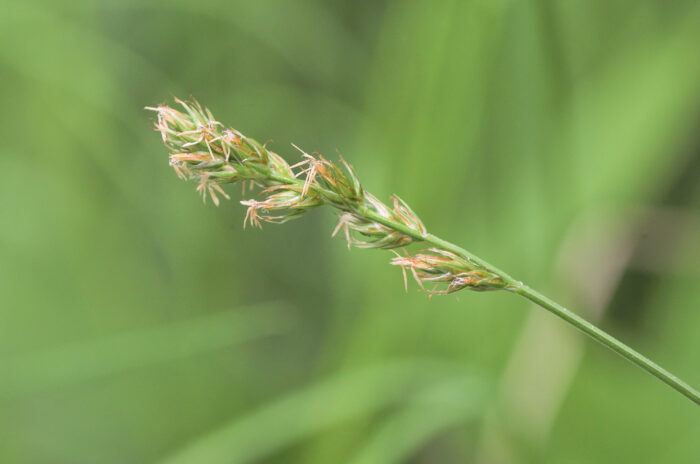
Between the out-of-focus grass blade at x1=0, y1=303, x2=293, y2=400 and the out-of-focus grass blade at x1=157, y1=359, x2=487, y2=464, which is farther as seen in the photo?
the out-of-focus grass blade at x1=0, y1=303, x2=293, y2=400

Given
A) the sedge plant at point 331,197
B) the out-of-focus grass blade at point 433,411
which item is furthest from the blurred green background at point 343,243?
the sedge plant at point 331,197

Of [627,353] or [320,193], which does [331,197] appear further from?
[627,353]

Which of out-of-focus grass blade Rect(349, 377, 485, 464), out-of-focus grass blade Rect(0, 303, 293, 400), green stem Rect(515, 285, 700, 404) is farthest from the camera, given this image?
out-of-focus grass blade Rect(0, 303, 293, 400)

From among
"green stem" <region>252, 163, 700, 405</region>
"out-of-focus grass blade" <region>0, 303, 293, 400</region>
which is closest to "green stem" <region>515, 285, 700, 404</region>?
"green stem" <region>252, 163, 700, 405</region>

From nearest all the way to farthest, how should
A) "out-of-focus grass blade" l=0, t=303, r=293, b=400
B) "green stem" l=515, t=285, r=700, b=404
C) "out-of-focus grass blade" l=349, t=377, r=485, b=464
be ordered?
"green stem" l=515, t=285, r=700, b=404 → "out-of-focus grass blade" l=349, t=377, r=485, b=464 → "out-of-focus grass blade" l=0, t=303, r=293, b=400

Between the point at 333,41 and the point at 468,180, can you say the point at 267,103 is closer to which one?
the point at 333,41

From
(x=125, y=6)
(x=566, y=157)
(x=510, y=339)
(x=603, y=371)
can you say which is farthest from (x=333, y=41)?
(x=603, y=371)

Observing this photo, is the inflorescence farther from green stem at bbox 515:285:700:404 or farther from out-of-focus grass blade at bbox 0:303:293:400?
out-of-focus grass blade at bbox 0:303:293:400
